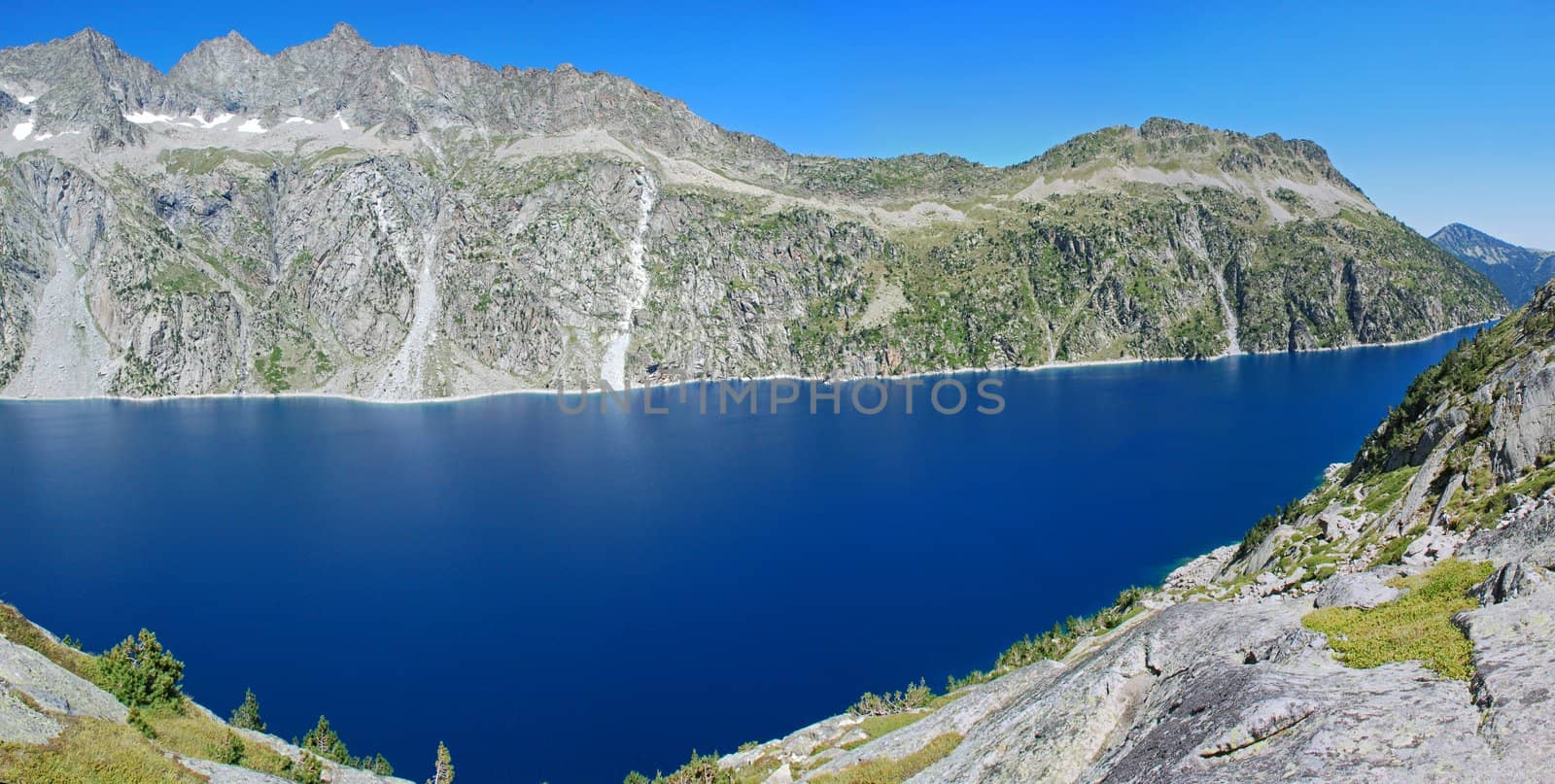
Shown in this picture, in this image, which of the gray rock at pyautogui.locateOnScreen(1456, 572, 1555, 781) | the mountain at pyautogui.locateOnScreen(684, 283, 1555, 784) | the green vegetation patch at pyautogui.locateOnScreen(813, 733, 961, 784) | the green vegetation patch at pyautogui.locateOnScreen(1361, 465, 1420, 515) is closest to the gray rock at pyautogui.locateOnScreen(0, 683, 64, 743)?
the mountain at pyautogui.locateOnScreen(684, 283, 1555, 784)

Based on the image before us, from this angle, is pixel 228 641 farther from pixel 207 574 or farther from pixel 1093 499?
pixel 1093 499

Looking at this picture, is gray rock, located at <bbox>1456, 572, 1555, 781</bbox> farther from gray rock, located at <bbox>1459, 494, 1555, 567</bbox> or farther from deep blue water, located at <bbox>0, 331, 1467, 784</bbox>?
deep blue water, located at <bbox>0, 331, 1467, 784</bbox>

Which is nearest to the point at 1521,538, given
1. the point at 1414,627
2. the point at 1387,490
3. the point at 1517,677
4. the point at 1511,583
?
the point at 1511,583

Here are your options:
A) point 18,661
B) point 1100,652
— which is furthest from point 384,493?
point 1100,652

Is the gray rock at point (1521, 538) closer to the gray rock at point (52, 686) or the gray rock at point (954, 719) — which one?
the gray rock at point (954, 719)

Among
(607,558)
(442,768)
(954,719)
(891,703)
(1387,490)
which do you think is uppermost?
(1387,490)

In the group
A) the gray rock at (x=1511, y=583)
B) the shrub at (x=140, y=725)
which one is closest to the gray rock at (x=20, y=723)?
the shrub at (x=140, y=725)

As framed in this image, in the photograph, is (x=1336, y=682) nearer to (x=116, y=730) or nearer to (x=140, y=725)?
(x=116, y=730)
